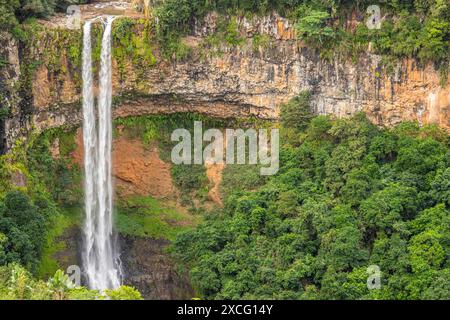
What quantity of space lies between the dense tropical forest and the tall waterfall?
619 millimetres

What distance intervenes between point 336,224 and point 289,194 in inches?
103

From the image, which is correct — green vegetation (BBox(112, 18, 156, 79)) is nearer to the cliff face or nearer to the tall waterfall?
the cliff face

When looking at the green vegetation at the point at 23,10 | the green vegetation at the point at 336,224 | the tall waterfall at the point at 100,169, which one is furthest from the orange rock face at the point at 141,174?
the green vegetation at the point at 23,10

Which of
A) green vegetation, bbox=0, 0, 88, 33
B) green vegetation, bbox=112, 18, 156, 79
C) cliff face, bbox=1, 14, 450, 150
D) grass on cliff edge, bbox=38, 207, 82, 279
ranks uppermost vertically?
green vegetation, bbox=0, 0, 88, 33

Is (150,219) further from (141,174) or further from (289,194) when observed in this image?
(289,194)

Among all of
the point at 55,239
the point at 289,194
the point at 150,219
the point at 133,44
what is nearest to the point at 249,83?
the point at 133,44

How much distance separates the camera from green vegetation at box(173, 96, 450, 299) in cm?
2556

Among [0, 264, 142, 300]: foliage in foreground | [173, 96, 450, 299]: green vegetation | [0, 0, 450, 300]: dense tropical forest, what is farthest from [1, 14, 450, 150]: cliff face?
[0, 264, 142, 300]: foliage in foreground

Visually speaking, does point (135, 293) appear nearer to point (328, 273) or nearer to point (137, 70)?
point (328, 273)

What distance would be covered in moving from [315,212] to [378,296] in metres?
4.16

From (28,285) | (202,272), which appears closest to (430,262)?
(202,272)

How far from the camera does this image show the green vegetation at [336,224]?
25562 millimetres

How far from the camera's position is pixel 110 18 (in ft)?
108

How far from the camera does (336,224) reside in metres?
27.5
